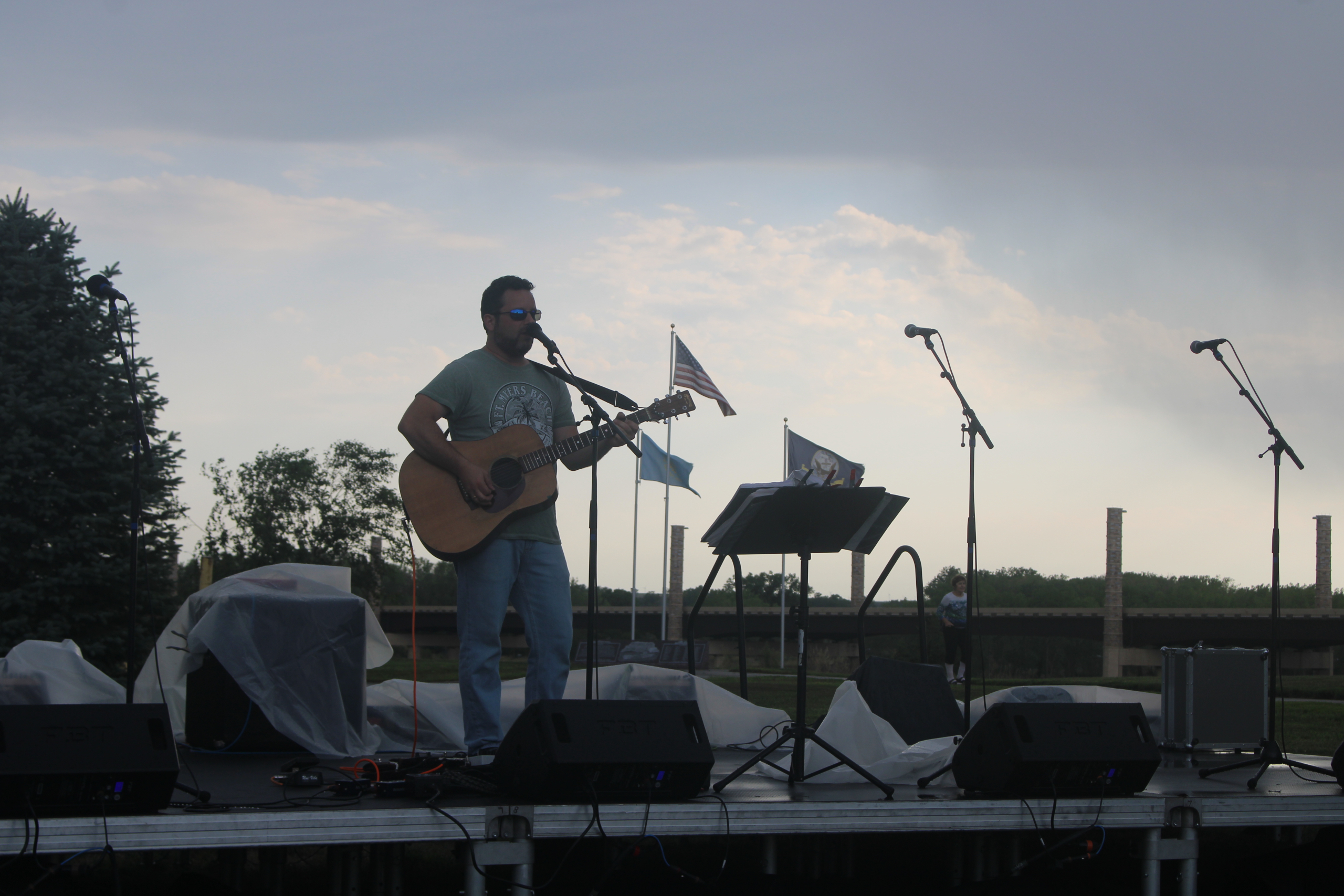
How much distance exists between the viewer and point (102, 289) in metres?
3.65

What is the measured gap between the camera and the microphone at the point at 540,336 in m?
3.74

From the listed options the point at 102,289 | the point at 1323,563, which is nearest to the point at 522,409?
the point at 102,289

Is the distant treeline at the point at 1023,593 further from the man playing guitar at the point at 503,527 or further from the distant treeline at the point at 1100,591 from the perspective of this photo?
the man playing guitar at the point at 503,527

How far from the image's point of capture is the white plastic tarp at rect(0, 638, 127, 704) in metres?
4.39

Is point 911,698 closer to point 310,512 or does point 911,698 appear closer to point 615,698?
point 615,698

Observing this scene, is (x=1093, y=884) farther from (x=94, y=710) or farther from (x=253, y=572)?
(x=253, y=572)

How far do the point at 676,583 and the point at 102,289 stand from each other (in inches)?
1238

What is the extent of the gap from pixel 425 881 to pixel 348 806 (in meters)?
1.57

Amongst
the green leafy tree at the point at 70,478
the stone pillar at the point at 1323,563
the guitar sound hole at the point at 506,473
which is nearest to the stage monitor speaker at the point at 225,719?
the guitar sound hole at the point at 506,473

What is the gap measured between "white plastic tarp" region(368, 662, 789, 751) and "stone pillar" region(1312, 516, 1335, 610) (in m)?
29.3

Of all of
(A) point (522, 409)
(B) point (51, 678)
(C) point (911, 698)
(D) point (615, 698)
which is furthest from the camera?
(D) point (615, 698)

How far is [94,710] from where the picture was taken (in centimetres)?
267

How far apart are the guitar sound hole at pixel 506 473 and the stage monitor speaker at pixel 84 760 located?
1490 millimetres

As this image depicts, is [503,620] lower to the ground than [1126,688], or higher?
higher
